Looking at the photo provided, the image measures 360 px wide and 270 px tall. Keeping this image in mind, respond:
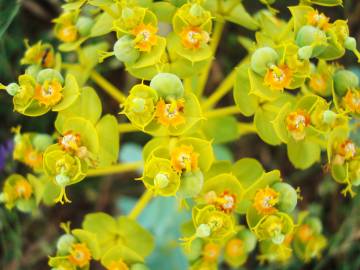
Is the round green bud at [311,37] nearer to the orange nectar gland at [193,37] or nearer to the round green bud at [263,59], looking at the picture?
the round green bud at [263,59]

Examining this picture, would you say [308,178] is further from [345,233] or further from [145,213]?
[145,213]

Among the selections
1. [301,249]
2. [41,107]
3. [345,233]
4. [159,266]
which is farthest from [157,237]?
[41,107]

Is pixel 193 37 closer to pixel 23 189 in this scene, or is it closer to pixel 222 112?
pixel 222 112

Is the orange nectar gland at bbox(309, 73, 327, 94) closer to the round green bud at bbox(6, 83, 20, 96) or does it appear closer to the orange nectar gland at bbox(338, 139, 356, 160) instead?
the orange nectar gland at bbox(338, 139, 356, 160)

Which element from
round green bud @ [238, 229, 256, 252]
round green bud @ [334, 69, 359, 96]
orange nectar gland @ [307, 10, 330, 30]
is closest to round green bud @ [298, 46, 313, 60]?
orange nectar gland @ [307, 10, 330, 30]

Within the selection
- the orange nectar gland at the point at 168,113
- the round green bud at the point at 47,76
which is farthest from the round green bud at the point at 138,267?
the round green bud at the point at 47,76

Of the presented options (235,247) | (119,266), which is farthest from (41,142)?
(235,247)
